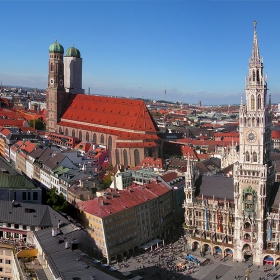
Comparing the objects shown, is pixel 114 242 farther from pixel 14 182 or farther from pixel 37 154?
pixel 37 154

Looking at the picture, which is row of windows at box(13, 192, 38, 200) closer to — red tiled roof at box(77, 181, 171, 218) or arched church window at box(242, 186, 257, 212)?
red tiled roof at box(77, 181, 171, 218)

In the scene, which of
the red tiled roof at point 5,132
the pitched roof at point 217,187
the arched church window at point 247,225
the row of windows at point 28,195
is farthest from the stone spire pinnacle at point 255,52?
the red tiled roof at point 5,132

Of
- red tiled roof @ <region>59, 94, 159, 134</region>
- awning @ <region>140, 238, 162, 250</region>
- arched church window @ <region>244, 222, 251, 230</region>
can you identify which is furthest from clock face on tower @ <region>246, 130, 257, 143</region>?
red tiled roof @ <region>59, 94, 159, 134</region>

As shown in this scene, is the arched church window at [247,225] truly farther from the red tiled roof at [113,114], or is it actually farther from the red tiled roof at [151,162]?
the red tiled roof at [113,114]

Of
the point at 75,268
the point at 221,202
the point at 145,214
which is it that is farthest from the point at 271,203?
Result: the point at 75,268

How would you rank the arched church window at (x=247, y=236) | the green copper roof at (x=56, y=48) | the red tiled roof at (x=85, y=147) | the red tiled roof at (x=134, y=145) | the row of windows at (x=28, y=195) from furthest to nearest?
1. the green copper roof at (x=56, y=48)
2. the red tiled roof at (x=85, y=147)
3. the red tiled roof at (x=134, y=145)
4. the row of windows at (x=28, y=195)
5. the arched church window at (x=247, y=236)
